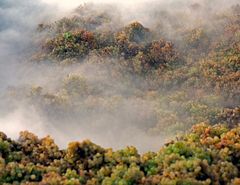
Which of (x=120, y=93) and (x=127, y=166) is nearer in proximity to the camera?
(x=127, y=166)

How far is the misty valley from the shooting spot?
18203mm

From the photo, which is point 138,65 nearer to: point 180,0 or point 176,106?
point 176,106

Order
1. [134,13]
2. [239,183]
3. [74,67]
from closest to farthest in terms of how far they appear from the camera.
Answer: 1. [239,183]
2. [74,67]
3. [134,13]

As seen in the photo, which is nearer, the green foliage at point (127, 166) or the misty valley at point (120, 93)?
the green foliage at point (127, 166)

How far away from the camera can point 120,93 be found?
37.3m

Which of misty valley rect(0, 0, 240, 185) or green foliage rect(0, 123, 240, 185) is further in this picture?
misty valley rect(0, 0, 240, 185)

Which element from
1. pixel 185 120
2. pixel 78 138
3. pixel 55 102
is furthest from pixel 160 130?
pixel 55 102

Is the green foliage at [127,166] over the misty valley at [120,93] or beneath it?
beneath

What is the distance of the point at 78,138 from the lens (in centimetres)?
3117

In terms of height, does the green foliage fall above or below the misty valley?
below

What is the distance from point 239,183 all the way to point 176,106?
17.4 m

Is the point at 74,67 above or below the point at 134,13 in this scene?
below

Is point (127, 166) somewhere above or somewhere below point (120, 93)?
below

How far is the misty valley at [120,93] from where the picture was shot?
18203 mm
